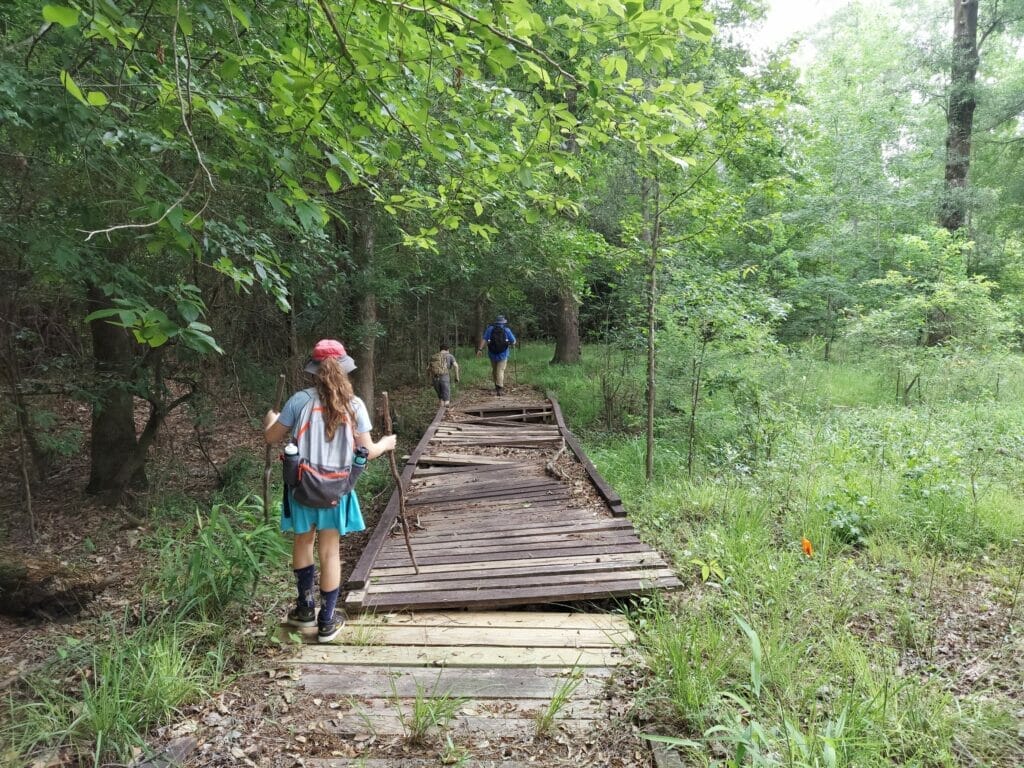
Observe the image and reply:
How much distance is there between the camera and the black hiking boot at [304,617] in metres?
3.46

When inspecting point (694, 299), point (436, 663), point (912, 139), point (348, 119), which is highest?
point (912, 139)

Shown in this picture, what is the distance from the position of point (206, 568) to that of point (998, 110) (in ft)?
62.6

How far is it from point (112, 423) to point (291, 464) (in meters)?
5.22

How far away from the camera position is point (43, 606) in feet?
14.5

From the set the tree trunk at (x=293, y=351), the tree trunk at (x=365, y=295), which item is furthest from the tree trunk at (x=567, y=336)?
the tree trunk at (x=293, y=351)

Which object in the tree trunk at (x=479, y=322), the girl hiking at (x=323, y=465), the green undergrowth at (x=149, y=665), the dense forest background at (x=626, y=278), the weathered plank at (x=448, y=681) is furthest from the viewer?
the tree trunk at (x=479, y=322)

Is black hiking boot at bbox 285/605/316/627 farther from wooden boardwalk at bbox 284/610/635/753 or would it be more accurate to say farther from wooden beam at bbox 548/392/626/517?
wooden beam at bbox 548/392/626/517

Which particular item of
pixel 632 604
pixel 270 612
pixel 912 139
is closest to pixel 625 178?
pixel 632 604

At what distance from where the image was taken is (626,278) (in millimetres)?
10367

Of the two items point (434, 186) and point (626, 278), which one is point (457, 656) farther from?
point (626, 278)

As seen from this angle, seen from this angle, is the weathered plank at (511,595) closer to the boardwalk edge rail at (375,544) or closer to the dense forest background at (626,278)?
the boardwalk edge rail at (375,544)

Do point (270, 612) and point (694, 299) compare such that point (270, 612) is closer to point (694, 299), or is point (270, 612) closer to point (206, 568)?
point (206, 568)

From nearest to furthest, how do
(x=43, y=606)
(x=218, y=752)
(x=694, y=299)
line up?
1. (x=218, y=752)
2. (x=43, y=606)
3. (x=694, y=299)

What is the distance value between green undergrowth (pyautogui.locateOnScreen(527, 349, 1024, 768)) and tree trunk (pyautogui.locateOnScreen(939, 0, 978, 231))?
7761 mm
